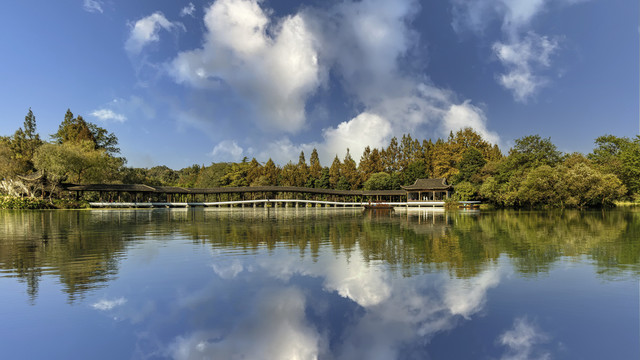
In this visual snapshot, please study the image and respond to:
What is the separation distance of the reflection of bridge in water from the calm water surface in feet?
131

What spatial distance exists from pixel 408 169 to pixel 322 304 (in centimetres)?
6005

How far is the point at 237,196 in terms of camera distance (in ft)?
212

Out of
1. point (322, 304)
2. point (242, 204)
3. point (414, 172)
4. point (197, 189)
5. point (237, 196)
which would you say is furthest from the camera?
point (237, 196)

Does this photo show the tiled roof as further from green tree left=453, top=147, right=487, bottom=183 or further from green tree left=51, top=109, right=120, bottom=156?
green tree left=51, top=109, right=120, bottom=156

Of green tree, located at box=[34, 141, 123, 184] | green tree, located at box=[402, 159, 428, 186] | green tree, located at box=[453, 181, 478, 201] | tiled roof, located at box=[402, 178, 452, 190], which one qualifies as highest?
green tree, located at box=[34, 141, 123, 184]

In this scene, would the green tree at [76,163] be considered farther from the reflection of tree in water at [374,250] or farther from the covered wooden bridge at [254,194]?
the reflection of tree in water at [374,250]

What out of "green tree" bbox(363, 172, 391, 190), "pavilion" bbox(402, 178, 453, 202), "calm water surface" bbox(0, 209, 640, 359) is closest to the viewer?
"calm water surface" bbox(0, 209, 640, 359)

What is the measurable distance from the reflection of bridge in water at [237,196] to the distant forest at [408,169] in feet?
7.75

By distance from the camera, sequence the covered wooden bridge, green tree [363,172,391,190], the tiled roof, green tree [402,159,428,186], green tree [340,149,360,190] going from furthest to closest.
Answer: green tree [340,149,360,190]
green tree [402,159,428,186]
green tree [363,172,391,190]
the tiled roof
the covered wooden bridge

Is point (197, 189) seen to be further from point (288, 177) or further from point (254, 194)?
point (288, 177)

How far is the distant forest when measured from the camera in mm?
38125

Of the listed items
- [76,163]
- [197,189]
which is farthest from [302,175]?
[76,163]

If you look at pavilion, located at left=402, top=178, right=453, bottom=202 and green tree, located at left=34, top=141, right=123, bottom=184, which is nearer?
green tree, located at left=34, top=141, right=123, bottom=184

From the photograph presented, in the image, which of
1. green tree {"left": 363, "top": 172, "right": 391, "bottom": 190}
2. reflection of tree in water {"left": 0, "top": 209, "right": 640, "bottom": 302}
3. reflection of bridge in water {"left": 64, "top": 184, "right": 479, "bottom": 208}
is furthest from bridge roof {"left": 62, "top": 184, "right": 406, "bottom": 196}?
reflection of tree in water {"left": 0, "top": 209, "right": 640, "bottom": 302}
